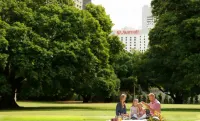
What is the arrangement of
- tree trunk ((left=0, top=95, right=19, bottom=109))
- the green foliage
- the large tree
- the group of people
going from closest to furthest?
1. the group of people
2. the green foliage
3. the large tree
4. tree trunk ((left=0, top=95, right=19, bottom=109))

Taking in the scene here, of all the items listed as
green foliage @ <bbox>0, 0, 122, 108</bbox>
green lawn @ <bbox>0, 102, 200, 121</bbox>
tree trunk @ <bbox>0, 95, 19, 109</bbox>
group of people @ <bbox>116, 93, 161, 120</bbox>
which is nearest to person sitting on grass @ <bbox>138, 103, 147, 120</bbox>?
group of people @ <bbox>116, 93, 161, 120</bbox>

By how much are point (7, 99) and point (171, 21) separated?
61.5ft

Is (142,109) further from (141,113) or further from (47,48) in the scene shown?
(47,48)

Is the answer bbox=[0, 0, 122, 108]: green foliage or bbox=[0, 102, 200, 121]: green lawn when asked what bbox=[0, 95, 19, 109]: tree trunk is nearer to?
bbox=[0, 0, 122, 108]: green foliage

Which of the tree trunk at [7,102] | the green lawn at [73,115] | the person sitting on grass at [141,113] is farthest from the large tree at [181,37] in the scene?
the person sitting on grass at [141,113]

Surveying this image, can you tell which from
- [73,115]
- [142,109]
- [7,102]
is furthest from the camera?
[7,102]

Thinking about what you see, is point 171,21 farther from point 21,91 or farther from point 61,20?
point 21,91

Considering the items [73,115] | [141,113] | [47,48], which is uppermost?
[47,48]

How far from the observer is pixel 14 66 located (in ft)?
120

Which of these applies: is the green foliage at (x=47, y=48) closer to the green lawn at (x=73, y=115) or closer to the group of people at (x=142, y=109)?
the green lawn at (x=73, y=115)

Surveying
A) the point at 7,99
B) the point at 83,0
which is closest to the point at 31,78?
the point at 7,99

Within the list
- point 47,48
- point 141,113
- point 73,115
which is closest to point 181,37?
point 47,48

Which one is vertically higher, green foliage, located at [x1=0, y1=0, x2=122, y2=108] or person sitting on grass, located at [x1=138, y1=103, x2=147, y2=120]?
green foliage, located at [x1=0, y1=0, x2=122, y2=108]

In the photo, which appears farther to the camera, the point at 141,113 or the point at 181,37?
the point at 181,37
